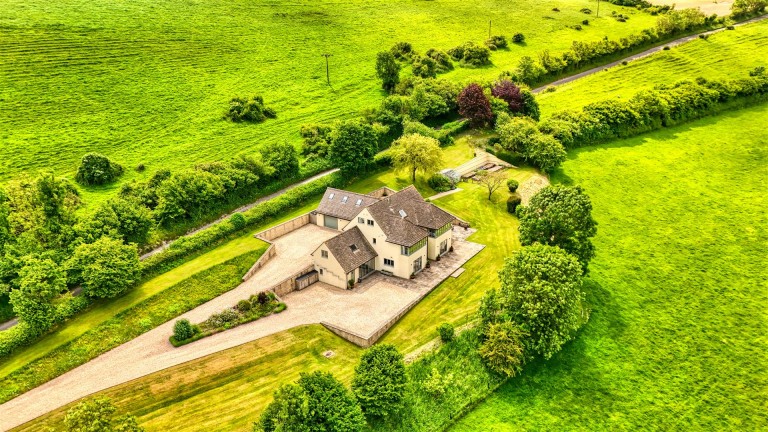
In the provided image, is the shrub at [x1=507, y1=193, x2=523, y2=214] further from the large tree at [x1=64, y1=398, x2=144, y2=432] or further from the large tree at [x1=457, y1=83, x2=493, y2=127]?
the large tree at [x1=64, y1=398, x2=144, y2=432]

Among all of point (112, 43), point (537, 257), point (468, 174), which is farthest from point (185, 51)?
point (537, 257)

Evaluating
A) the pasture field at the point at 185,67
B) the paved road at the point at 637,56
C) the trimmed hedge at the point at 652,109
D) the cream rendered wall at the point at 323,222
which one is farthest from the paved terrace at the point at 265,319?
the paved road at the point at 637,56

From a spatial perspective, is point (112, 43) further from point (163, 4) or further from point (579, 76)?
point (579, 76)

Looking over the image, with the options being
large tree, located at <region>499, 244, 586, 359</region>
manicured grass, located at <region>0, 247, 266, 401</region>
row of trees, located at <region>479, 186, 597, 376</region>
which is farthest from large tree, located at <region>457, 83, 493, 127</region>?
manicured grass, located at <region>0, 247, 266, 401</region>

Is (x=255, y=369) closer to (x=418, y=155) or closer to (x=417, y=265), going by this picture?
(x=417, y=265)

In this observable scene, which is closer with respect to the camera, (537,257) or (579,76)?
(537,257)

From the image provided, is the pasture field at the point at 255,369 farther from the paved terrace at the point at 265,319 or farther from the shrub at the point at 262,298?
the shrub at the point at 262,298
